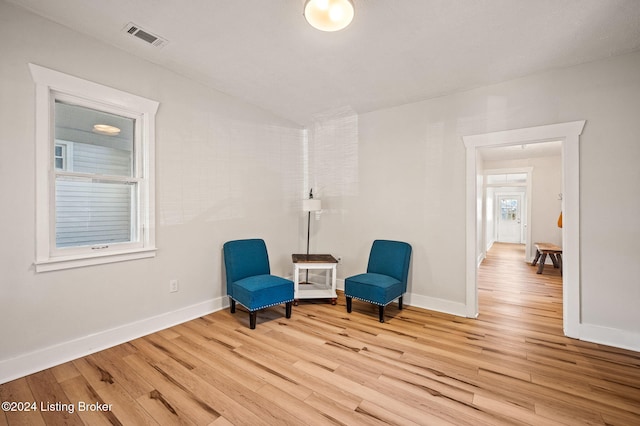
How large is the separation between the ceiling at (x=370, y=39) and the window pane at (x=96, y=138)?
2.11ft

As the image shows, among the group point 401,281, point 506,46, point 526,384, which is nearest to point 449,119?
point 506,46

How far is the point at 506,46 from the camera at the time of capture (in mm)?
2398

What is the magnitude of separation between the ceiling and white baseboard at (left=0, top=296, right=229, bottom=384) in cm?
253

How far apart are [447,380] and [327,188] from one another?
116 inches

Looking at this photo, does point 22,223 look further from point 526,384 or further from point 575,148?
point 575,148

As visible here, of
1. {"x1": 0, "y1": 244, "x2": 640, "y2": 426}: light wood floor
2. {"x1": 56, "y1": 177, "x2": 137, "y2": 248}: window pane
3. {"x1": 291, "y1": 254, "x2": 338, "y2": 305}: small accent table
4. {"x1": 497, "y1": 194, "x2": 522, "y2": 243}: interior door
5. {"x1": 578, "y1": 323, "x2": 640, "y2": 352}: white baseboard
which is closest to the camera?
{"x1": 0, "y1": 244, "x2": 640, "y2": 426}: light wood floor

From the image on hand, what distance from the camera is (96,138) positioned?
2537 mm

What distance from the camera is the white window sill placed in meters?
2.17

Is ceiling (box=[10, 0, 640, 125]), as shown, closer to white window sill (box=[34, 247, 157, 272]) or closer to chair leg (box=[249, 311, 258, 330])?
white window sill (box=[34, 247, 157, 272])

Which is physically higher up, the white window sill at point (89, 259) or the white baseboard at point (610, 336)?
the white window sill at point (89, 259)

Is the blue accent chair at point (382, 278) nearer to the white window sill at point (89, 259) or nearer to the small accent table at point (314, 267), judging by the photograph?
the small accent table at point (314, 267)

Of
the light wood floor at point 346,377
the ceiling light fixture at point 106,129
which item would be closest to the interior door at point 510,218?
the light wood floor at point 346,377

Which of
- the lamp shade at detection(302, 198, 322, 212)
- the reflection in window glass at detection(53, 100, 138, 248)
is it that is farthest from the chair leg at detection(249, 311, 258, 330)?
the lamp shade at detection(302, 198, 322, 212)

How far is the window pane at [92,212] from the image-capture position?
2334 mm
